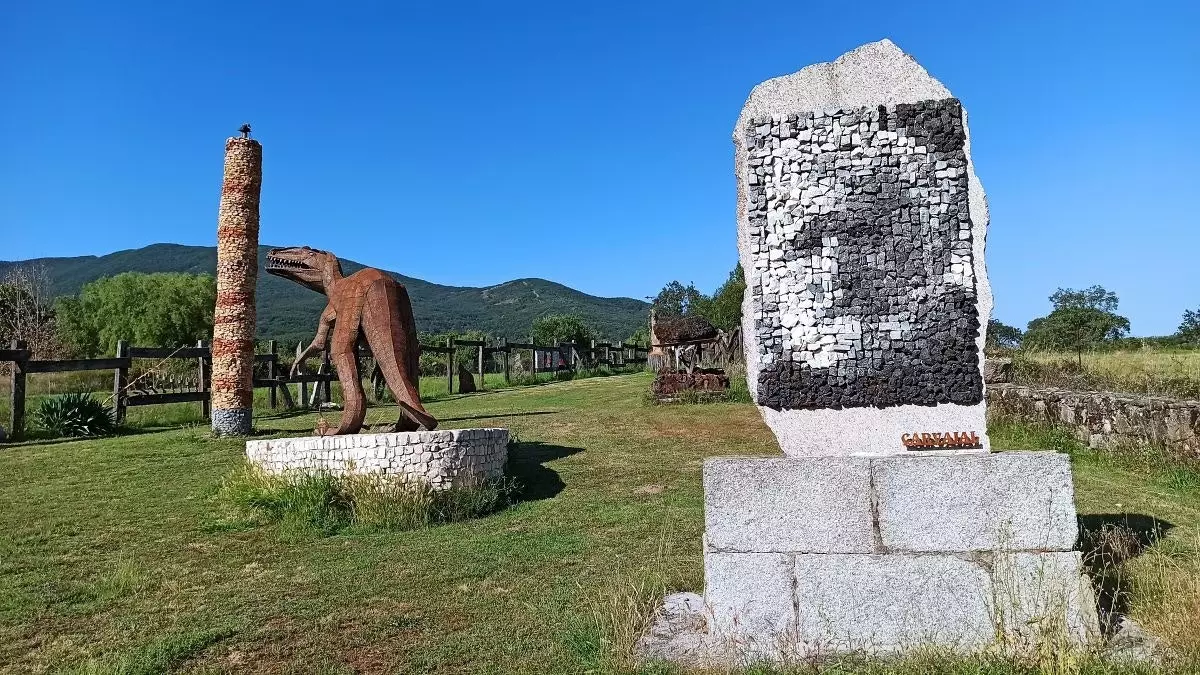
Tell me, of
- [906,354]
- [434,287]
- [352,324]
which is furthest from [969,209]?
[434,287]

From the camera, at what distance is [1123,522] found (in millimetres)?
6473

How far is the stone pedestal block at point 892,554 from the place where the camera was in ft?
12.0

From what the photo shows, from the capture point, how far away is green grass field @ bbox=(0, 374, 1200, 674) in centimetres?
423

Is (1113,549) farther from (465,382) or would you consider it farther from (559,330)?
(559,330)

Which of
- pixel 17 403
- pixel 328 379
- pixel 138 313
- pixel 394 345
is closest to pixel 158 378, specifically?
pixel 328 379

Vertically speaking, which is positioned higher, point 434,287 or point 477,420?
point 434,287

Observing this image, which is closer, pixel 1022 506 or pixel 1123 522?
pixel 1022 506

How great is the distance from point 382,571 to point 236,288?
9628 millimetres

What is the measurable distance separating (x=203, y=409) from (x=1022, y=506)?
17774 mm

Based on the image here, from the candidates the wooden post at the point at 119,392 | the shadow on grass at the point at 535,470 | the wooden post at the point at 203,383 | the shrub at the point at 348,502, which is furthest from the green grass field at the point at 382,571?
the wooden post at the point at 203,383

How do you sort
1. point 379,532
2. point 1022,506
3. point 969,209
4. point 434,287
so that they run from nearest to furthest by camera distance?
point 1022,506 → point 969,209 → point 379,532 → point 434,287

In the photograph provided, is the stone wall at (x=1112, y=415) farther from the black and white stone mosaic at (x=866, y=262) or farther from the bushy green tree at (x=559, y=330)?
the bushy green tree at (x=559, y=330)

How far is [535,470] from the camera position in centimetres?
1014

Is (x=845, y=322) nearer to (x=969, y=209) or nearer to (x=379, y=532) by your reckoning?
(x=969, y=209)
